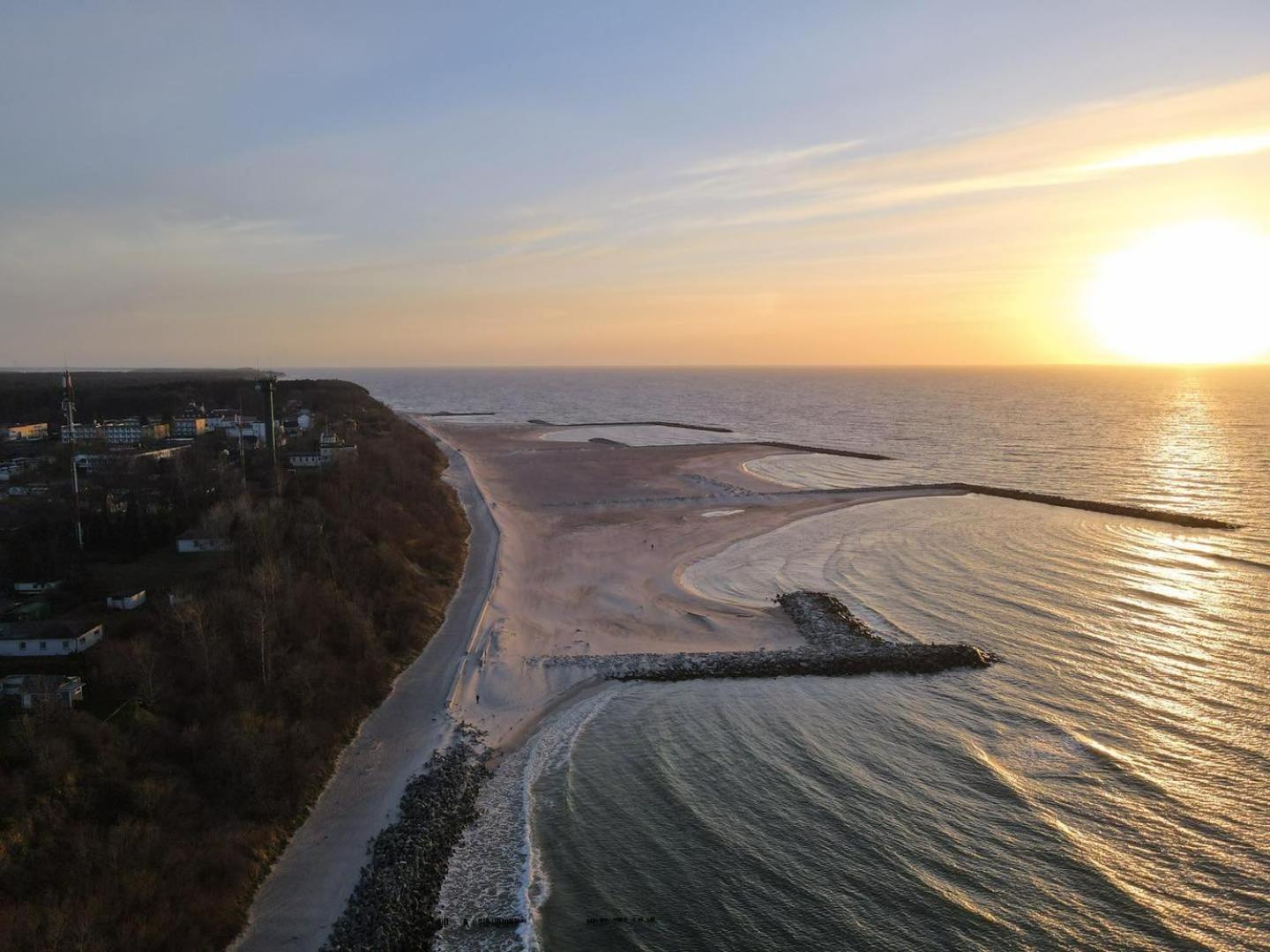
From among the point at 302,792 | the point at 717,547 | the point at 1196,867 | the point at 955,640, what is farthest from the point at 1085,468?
the point at 302,792

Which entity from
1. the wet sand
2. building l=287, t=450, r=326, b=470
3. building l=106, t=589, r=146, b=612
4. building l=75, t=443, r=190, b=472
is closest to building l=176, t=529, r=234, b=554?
building l=106, t=589, r=146, b=612

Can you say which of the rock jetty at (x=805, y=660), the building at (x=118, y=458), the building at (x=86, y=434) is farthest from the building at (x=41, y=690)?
the building at (x=86, y=434)

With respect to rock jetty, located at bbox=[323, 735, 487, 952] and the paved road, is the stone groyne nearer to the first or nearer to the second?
the paved road

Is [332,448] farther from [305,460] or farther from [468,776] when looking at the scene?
[468,776]

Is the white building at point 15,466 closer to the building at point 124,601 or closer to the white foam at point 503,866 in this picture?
the building at point 124,601

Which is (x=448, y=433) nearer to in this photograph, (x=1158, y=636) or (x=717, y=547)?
(x=717, y=547)
